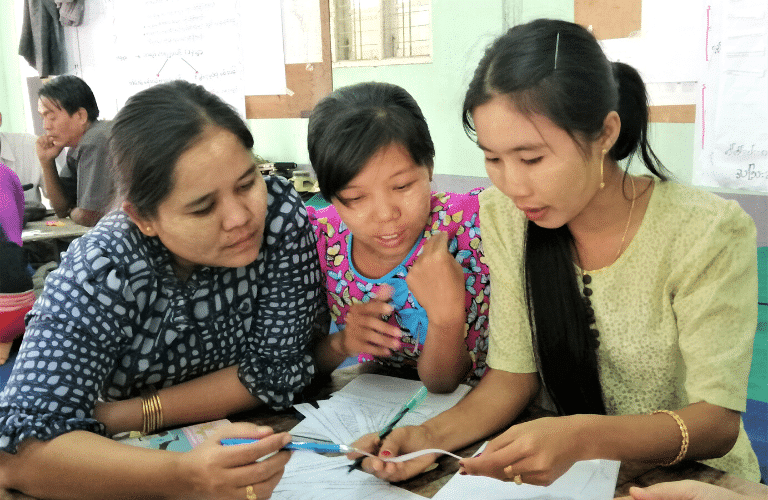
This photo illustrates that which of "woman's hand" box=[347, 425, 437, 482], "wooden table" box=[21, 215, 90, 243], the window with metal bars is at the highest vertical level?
the window with metal bars

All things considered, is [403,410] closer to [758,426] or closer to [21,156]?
[758,426]

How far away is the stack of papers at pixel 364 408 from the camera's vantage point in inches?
39.9

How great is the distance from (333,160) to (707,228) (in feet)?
2.15

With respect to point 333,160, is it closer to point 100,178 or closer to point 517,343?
point 517,343

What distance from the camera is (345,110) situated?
1.24 metres

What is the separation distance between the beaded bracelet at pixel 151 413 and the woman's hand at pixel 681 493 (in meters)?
0.74

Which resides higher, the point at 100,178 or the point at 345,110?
the point at 345,110

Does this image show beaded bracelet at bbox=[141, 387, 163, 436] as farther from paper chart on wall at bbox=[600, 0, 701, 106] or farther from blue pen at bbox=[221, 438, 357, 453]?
paper chart on wall at bbox=[600, 0, 701, 106]

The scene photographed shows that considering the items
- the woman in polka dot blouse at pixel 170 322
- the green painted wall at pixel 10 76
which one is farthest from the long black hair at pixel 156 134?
the green painted wall at pixel 10 76

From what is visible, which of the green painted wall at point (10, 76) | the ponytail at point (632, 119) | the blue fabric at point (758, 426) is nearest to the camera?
the ponytail at point (632, 119)

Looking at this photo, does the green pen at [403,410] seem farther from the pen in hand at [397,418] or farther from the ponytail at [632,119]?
the ponytail at [632,119]

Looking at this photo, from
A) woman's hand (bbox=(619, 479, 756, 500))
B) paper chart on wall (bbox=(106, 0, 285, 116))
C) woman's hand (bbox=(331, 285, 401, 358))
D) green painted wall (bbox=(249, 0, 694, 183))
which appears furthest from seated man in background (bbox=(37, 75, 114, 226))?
woman's hand (bbox=(619, 479, 756, 500))

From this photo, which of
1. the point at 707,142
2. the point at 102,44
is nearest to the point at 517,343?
the point at 707,142

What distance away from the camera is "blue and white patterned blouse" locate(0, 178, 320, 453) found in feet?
3.11
